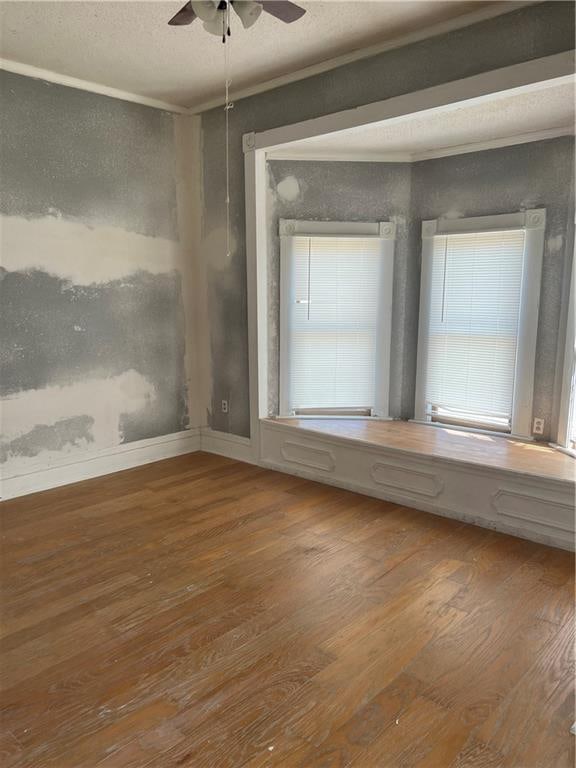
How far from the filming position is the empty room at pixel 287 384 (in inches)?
78.0

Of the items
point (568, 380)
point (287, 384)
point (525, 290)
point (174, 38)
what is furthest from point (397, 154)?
point (568, 380)

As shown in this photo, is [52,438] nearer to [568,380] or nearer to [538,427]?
[538,427]

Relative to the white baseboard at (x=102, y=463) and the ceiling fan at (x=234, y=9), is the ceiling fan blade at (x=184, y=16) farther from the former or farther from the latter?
the white baseboard at (x=102, y=463)

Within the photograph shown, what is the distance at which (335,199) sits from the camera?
4.39m

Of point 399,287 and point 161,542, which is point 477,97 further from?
point 161,542

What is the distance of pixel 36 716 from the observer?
1.86 meters

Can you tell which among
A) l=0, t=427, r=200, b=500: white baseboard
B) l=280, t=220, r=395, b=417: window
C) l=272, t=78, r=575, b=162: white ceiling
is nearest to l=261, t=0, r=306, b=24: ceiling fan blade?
l=272, t=78, r=575, b=162: white ceiling

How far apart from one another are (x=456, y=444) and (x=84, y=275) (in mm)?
2994

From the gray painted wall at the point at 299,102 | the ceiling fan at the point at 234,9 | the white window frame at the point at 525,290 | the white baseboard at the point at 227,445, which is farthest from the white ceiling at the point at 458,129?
the white baseboard at the point at 227,445

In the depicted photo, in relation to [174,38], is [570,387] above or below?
below

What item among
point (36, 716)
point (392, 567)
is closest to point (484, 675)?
point (392, 567)

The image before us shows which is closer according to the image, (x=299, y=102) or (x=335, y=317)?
(x=299, y=102)

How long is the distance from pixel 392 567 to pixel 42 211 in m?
3.29

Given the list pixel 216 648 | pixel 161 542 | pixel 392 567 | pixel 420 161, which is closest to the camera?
pixel 216 648
